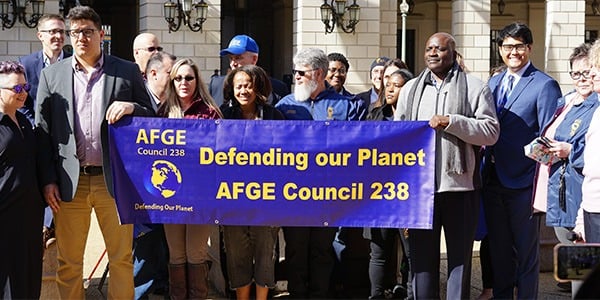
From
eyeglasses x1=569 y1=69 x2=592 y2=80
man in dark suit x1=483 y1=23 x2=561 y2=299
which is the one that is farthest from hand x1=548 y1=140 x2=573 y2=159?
eyeglasses x1=569 y1=69 x2=592 y2=80

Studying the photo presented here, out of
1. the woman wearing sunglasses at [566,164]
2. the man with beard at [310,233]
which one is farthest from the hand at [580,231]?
the man with beard at [310,233]

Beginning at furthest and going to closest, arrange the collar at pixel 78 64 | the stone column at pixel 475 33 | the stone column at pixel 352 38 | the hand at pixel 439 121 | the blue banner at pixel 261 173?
the stone column at pixel 475 33 → the stone column at pixel 352 38 → the blue banner at pixel 261 173 → the collar at pixel 78 64 → the hand at pixel 439 121

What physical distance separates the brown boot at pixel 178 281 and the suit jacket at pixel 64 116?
0.76m

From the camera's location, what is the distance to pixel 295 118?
6840 mm

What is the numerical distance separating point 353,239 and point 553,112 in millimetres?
2194

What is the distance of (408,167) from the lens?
5945 mm

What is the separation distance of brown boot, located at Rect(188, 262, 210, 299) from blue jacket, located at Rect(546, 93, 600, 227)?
8.67 feet

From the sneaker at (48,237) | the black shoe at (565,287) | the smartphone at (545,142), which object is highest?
the smartphone at (545,142)

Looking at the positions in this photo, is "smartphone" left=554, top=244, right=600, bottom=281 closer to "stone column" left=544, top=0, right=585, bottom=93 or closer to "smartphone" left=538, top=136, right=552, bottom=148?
"smartphone" left=538, top=136, right=552, bottom=148

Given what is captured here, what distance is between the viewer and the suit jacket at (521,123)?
639cm

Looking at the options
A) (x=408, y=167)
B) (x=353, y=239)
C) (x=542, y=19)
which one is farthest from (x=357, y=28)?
(x=408, y=167)

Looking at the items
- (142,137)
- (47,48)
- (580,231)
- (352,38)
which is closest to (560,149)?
(580,231)

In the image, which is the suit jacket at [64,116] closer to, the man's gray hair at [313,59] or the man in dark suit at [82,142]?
the man in dark suit at [82,142]

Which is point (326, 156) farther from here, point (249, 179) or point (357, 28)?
point (357, 28)
